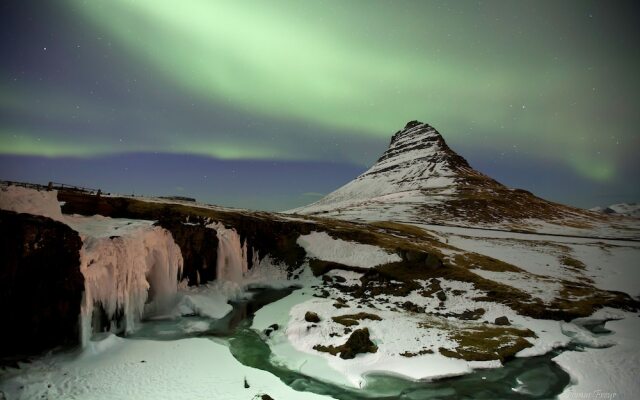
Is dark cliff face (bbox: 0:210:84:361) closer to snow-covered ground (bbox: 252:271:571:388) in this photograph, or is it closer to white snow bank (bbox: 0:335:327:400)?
white snow bank (bbox: 0:335:327:400)

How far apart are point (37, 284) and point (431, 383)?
84.5 ft

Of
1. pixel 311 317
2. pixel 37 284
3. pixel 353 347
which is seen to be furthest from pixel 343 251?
pixel 37 284

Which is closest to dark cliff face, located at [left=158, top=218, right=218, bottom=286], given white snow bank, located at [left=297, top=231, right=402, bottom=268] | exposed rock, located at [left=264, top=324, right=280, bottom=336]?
exposed rock, located at [left=264, top=324, right=280, bottom=336]

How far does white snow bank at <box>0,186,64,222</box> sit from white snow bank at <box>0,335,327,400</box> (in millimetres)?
9803

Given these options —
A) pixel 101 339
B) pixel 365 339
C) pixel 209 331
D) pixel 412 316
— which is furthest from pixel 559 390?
pixel 101 339

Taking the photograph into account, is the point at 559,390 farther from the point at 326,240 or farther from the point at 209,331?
the point at 326,240

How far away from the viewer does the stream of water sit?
20875mm

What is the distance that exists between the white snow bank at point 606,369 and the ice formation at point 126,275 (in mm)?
30559

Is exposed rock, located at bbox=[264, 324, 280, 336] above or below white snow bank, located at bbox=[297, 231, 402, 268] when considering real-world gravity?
below

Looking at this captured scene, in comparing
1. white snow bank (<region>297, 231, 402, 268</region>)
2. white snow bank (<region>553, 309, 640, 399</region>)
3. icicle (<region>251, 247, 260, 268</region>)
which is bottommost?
white snow bank (<region>553, 309, 640, 399</region>)

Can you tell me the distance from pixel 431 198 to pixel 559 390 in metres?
160

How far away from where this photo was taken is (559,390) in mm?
21406

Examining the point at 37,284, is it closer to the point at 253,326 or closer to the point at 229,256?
the point at 253,326

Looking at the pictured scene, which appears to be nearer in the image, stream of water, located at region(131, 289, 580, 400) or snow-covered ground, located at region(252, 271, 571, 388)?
stream of water, located at region(131, 289, 580, 400)
